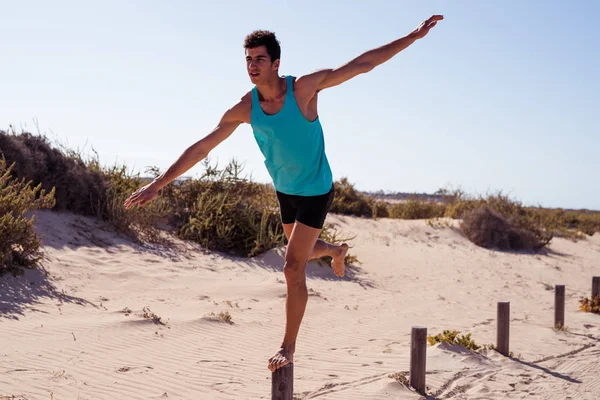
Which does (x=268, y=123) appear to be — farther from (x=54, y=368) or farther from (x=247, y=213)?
(x=247, y=213)

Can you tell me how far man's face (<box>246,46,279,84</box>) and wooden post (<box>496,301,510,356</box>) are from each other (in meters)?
4.81

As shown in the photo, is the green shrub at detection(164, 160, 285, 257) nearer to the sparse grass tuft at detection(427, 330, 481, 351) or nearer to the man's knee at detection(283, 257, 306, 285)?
the sparse grass tuft at detection(427, 330, 481, 351)

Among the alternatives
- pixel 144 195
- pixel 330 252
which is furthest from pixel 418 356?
pixel 144 195

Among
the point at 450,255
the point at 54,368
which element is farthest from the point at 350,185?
the point at 54,368

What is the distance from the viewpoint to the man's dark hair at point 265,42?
4418 millimetres

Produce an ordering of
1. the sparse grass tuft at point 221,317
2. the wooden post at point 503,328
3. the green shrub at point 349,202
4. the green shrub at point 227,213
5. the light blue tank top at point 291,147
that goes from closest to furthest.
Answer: the light blue tank top at point 291,147
the wooden post at point 503,328
the sparse grass tuft at point 221,317
the green shrub at point 227,213
the green shrub at point 349,202

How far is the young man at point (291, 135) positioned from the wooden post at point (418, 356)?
189cm

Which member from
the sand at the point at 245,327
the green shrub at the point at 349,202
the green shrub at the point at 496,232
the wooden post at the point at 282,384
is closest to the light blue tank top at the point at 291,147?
the wooden post at the point at 282,384

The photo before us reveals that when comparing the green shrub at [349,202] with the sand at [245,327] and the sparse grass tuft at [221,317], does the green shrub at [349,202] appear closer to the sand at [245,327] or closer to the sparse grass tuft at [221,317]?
the sand at [245,327]

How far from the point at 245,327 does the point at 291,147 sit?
460cm

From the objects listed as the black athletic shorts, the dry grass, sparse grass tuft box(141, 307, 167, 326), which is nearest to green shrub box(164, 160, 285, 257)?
the dry grass

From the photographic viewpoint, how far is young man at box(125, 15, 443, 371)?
4.42 meters

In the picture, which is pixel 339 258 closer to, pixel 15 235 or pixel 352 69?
pixel 352 69

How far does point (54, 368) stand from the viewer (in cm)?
598
